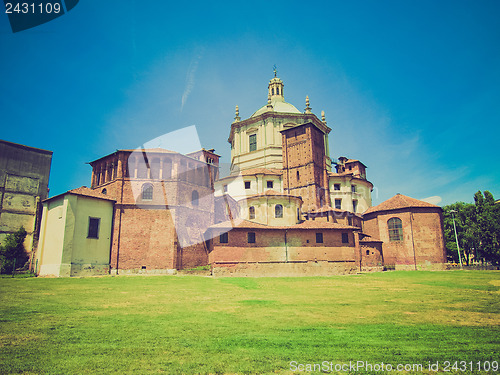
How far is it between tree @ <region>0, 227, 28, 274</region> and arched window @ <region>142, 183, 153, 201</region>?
48.6 feet

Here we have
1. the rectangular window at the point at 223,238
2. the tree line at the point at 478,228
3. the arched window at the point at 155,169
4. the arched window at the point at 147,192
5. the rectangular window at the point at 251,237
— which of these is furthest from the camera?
the tree line at the point at 478,228

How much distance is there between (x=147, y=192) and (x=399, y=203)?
30651mm

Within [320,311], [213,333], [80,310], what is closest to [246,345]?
[213,333]

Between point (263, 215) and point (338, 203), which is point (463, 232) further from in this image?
point (263, 215)

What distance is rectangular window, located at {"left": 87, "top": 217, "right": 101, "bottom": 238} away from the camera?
31.1 meters

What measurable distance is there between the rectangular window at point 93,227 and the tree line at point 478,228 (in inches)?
1605

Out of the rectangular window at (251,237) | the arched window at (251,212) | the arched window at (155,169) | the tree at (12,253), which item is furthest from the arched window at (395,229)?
the tree at (12,253)

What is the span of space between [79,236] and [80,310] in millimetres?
22752

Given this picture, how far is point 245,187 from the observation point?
43.2 meters

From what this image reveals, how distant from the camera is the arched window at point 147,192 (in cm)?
3450

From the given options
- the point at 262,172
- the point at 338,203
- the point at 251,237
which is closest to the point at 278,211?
the point at 251,237

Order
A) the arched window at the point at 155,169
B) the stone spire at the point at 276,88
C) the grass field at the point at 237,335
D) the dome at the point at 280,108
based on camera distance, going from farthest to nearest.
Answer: the stone spire at the point at 276,88 → the dome at the point at 280,108 → the arched window at the point at 155,169 → the grass field at the point at 237,335

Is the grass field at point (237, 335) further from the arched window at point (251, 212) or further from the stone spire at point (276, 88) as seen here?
the stone spire at point (276, 88)

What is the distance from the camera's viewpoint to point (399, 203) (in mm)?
40469
